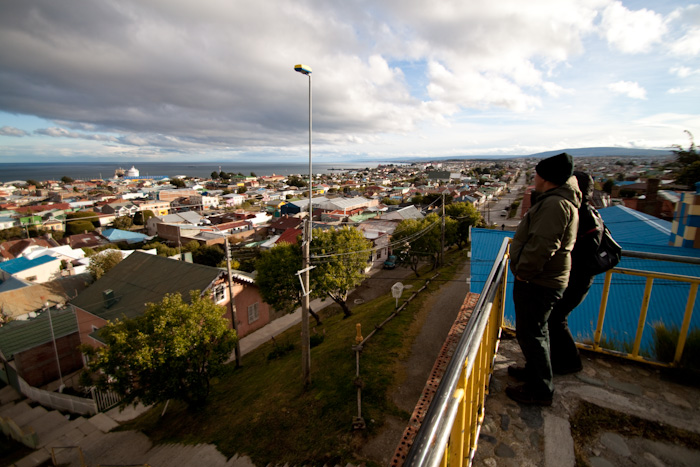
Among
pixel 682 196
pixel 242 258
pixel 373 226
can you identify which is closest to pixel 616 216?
pixel 682 196

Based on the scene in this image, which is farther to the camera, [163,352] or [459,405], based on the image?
[163,352]

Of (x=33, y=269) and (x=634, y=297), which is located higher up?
(x=634, y=297)

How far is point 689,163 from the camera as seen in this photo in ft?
22.0

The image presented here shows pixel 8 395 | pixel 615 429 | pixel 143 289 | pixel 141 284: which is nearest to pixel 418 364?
pixel 615 429

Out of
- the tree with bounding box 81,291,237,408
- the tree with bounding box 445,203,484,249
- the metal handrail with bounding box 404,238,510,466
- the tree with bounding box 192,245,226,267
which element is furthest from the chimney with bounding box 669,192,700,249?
the tree with bounding box 192,245,226,267

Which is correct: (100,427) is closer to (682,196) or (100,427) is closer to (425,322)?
(425,322)

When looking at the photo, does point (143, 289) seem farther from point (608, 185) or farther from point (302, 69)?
point (608, 185)

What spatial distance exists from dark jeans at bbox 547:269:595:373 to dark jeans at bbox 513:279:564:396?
494 mm

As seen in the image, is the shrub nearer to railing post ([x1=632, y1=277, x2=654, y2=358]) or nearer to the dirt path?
railing post ([x1=632, y1=277, x2=654, y2=358])

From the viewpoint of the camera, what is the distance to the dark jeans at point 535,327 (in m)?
2.48

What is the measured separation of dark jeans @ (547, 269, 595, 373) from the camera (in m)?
2.85

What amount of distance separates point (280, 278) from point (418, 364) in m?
10.3

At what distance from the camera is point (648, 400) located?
107 inches

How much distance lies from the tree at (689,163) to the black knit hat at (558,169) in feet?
22.1
